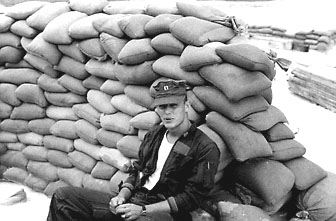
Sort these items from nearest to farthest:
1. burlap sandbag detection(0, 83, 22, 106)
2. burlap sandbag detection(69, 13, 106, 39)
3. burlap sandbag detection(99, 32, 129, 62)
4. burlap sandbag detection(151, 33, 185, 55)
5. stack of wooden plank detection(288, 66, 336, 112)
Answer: burlap sandbag detection(151, 33, 185, 55) → burlap sandbag detection(99, 32, 129, 62) → burlap sandbag detection(69, 13, 106, 39) → burlap sandbag detection(0, 83, 22, 106) → stack of wooden plank detection(288, 66, 336, 112)

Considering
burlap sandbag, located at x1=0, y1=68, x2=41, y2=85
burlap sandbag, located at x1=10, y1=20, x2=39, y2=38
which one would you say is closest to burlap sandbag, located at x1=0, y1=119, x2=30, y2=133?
burlap sandbag, located at x1=0, y1=68, x2=41, y2=85

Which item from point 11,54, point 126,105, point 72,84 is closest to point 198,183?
point 126,105

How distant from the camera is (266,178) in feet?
10.3

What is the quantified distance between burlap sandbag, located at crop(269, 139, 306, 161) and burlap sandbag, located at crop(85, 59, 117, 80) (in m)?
1.52

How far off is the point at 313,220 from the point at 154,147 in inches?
51.9

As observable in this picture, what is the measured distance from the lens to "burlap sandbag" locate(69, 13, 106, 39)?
404 cm

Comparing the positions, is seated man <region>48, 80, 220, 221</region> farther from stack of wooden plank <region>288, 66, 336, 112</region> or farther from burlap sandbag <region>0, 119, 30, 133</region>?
stack of wooden plank <region>288, 66, 336, 112</region>

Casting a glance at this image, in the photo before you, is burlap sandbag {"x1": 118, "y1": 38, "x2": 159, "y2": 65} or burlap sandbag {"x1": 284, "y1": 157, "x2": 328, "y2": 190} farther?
burlap sandbag {"x1": 118, "y1": 38, "x2": 159, "y2": 65}

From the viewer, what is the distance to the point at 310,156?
4402 millimetres

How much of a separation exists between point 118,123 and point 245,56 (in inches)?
49.8

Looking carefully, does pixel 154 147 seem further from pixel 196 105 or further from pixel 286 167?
pixel 286 167

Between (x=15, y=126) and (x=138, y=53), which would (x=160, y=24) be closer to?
(x=138, y=53)

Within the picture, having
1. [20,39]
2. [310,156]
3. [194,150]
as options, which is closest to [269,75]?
[194,150]

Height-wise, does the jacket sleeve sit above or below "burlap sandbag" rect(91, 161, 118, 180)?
above
